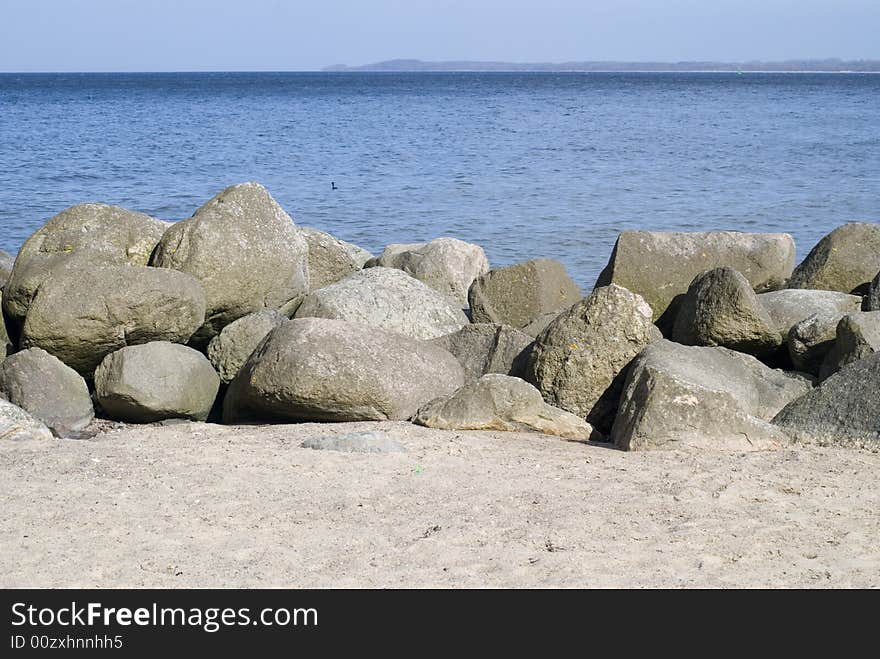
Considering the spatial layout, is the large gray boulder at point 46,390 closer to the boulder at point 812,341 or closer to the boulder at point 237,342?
the boulder at point 237,342

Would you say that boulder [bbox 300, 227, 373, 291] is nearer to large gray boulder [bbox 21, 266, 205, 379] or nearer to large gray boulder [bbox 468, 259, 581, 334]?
large gray boulder [bbox 468, 259, 581, 334]

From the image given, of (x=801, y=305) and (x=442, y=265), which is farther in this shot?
(x=442, y=265)

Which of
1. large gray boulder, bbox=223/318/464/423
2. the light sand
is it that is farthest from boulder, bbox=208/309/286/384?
the light sand

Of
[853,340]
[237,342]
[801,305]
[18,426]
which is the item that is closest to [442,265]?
[237,342]

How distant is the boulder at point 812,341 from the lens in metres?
7.59

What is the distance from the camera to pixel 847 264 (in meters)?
9.23

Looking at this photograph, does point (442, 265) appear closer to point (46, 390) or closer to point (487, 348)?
point (487, 348)

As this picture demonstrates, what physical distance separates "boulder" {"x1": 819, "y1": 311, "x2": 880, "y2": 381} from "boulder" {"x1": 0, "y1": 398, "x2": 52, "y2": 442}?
206 inches

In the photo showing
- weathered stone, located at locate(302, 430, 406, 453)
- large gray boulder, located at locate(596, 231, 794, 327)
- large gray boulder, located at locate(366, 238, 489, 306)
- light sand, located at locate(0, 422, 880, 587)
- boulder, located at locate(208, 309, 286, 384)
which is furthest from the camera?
large gray boulder, located at locate(366, 238, 489, 306)

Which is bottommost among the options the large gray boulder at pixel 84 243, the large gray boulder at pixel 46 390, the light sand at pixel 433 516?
the large gray boulder at pixel 46 390

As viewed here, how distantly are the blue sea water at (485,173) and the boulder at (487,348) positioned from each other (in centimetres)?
505

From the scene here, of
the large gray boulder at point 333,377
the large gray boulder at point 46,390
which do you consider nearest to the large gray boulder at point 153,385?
the large gray boulder at point 46,390

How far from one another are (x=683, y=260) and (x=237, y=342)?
399 cm

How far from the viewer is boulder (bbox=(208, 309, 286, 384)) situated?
7953 millimetres
